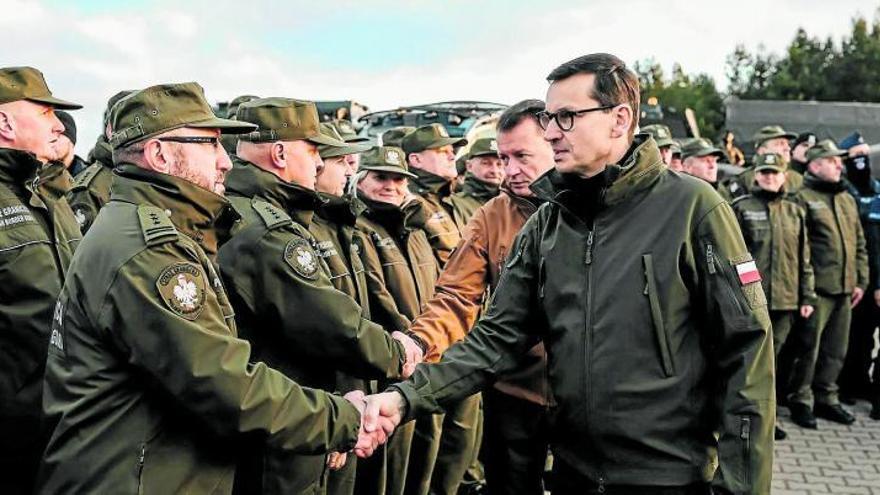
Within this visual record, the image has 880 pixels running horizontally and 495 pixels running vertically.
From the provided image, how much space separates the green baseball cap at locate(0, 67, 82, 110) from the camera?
398 centimetres

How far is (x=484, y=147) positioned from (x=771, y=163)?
2627 millimetres

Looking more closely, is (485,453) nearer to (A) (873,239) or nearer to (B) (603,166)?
(B) (603,166)

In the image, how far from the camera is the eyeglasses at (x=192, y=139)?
2.73m

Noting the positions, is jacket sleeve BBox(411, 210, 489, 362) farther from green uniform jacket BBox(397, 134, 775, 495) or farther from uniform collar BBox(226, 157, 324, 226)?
green uniform jacket BBox(397, 134, 775, 495)

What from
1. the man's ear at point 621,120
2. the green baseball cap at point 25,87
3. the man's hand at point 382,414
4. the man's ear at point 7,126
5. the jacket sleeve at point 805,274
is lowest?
the jacket sleeve at point 805,274

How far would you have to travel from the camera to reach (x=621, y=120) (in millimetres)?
A: 2705

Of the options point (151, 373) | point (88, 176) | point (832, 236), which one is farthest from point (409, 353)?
point (832, 236)

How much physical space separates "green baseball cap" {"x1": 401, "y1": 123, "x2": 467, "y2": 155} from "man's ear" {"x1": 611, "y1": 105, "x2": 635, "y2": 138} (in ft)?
11.8

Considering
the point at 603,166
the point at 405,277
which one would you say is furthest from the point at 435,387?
the point at 405,277

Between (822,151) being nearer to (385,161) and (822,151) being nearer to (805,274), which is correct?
(805,274)

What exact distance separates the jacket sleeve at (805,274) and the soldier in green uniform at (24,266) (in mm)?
5870

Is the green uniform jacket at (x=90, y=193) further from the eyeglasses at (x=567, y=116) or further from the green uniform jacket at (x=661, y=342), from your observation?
the green uniform jacket at (x=661, y=342)

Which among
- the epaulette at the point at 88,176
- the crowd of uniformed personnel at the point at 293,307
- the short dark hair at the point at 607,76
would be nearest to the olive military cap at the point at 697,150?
the crowd of uniformed personnel at the point at 293,307

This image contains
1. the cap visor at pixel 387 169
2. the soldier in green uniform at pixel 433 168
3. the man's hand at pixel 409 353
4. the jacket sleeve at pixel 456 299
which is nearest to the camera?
the man's hand at pixel 409 353
